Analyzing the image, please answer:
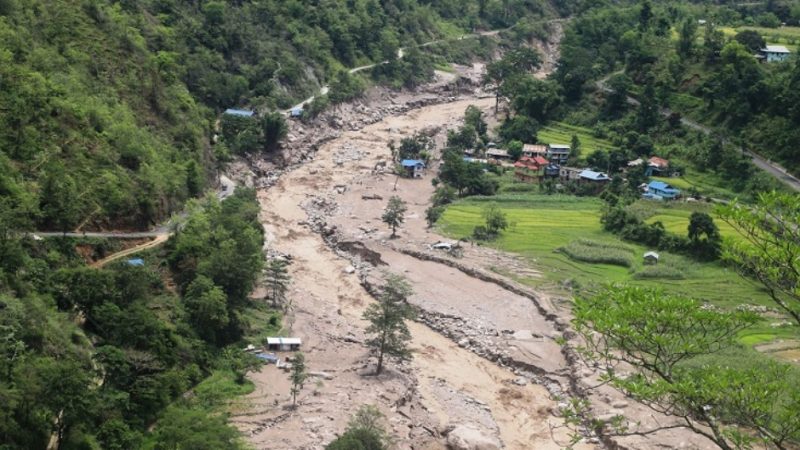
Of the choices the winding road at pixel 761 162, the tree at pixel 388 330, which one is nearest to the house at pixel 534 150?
the winding road at pixel 761 162

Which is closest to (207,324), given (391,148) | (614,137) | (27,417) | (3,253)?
(3,253)

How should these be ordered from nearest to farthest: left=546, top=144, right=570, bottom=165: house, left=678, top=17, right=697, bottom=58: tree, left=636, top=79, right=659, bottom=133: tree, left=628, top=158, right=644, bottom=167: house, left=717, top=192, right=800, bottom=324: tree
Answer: left=717, top=192, right=800, bottom=324: tree, left=628, top=158, right=644, bottom=167: house, left=546, top=144, right=570, bottom=165: house, left=636, top=79, right=659, bottom=133: tree, left=678, top=17, right=697, bottom=58: tree

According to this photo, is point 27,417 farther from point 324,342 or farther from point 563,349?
point 563,349

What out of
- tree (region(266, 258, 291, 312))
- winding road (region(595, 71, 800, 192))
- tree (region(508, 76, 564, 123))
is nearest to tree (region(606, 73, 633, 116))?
winding road (region(595, 71, 800, 192))

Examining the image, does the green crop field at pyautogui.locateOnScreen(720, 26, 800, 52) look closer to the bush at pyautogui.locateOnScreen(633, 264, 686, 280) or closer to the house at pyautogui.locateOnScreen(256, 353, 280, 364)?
the bush at pyautogui.locateOnScreen(633, 264, 686, 280)

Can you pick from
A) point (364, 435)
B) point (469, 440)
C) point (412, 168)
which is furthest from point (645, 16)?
point (364, 435)

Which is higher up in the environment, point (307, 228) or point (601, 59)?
point (601, 59)
